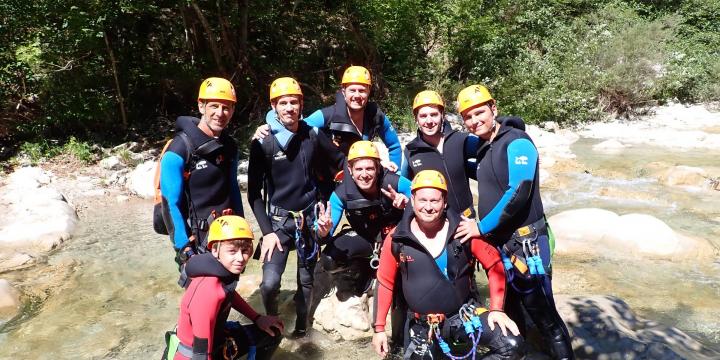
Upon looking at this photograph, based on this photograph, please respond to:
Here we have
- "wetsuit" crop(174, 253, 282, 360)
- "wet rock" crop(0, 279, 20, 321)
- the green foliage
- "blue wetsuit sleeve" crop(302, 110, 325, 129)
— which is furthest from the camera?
the green foliage

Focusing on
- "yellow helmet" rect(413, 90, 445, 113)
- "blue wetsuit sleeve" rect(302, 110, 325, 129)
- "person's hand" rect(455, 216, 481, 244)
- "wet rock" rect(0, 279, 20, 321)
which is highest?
"yellow helmet" rect(413, 90, 445, 113)

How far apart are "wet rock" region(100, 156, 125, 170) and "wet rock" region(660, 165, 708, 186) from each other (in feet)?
40.3

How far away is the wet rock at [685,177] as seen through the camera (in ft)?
33.6

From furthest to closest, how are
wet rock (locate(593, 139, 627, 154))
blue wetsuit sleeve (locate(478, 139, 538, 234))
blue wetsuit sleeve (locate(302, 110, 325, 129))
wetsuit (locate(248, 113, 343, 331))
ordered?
1. wet rock (locate(593, 139, 627, 154))
2. blue wetsuit sleeve (locate(302, 110, 325, 129))
3. wetsuit (locate(248, 113, 343, 331))
4. blue wetsuit sleeve (locate(478, 139, 538, 234))

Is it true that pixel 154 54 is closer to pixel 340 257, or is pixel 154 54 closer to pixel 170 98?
pixel 170 98

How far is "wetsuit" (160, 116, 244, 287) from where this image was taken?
3.67 meters

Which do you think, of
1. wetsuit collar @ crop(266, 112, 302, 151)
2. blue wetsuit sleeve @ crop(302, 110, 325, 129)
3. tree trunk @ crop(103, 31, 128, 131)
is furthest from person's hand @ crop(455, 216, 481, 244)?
tree trunk @ crop(103, 31, 128, 131)

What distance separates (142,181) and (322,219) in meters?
7.82

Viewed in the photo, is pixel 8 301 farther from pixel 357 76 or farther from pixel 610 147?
pixel 610 147

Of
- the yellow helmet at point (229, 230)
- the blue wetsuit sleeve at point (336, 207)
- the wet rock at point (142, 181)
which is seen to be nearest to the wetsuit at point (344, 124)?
the blue wetsuit sleeve at point (336, 207)

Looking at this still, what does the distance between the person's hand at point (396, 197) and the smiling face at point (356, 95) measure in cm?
84

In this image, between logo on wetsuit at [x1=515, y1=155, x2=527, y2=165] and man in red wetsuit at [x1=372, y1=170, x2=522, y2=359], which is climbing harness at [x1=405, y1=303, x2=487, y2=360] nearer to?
man in red wetsuit at [x1=372, y1=170, x2=522, y2=359]

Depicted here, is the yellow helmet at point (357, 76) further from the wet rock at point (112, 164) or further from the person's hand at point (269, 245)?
the wet rock at point (112, 164)

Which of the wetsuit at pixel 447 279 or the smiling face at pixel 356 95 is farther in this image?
the smiling face at pixel 356 95
